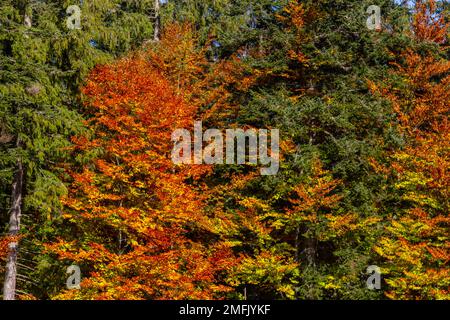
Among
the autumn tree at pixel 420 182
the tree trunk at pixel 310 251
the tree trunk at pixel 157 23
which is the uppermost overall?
the tree trunk at pixel 157 23

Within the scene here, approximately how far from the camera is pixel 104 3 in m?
15.9

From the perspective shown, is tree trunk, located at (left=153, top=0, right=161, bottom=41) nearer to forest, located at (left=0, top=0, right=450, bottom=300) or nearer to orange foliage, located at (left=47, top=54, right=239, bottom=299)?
forest, located at (left=0, top=0, right=450, bottom=300)

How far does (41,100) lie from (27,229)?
5229 mm

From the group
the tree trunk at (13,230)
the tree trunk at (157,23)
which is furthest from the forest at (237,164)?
the tree trunk at (157,23)

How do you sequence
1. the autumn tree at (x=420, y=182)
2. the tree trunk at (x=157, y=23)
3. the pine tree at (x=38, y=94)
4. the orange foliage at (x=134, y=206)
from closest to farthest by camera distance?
the pine tree at (x=38, y=94), the autumn tree at (x=420, y=182), the orange foliage at (x=134, y=206), the tree trunk at (x=157, y=23)

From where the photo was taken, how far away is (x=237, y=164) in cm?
1744

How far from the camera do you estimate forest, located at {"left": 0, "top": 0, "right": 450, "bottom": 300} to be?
14266 mm

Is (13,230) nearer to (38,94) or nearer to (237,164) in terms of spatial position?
(38,94)

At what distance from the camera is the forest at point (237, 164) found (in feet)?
46.8

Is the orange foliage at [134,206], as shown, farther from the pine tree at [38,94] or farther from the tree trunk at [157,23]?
the tree trunk at [157,23]

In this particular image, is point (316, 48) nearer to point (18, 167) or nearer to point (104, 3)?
point (104, 3)

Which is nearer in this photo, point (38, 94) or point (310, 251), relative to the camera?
point (38, 94)

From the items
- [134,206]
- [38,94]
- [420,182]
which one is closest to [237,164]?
[134,206]

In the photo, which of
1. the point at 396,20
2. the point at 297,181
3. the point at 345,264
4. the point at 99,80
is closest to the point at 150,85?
the point at 99,80
